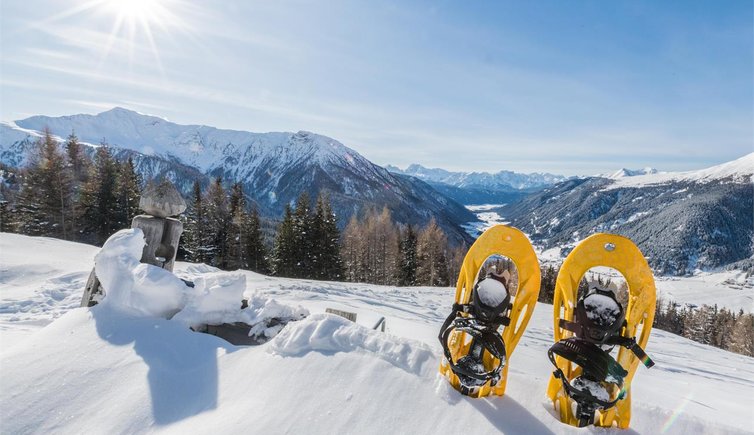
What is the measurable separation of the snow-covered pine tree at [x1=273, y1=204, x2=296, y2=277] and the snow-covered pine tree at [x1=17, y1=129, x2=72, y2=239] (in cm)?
1628

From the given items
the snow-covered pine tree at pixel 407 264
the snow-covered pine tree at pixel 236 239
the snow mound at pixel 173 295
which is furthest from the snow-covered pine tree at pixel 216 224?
the snow mound at pixel 173 295

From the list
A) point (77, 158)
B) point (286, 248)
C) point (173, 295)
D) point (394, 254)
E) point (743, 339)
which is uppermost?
point (77, 158)

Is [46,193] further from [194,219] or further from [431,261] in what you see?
[431,261]

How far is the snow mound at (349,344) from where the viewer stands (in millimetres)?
3068

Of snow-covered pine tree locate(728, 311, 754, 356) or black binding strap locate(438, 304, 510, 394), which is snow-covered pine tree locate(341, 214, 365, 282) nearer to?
black binding strap locate(438, 304, 510, 394)

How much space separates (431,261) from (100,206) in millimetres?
31310

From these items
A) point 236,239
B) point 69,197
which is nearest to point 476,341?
point 236,239

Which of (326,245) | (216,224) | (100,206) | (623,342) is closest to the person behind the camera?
(623,342)

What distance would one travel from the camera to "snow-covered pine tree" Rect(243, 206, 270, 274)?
32.8 metres

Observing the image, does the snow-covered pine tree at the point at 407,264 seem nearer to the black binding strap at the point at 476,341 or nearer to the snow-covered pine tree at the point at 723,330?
the black binding strap at the point at 476,341

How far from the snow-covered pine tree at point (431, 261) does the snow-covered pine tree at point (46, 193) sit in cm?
3134

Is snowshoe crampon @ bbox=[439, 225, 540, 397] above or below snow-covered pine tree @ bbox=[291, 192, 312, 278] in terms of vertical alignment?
above

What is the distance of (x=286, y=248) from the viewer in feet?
108

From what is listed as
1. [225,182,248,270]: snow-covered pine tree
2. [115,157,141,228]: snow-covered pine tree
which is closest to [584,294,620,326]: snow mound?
[225,182,248,270]: snow-covered pine tree
